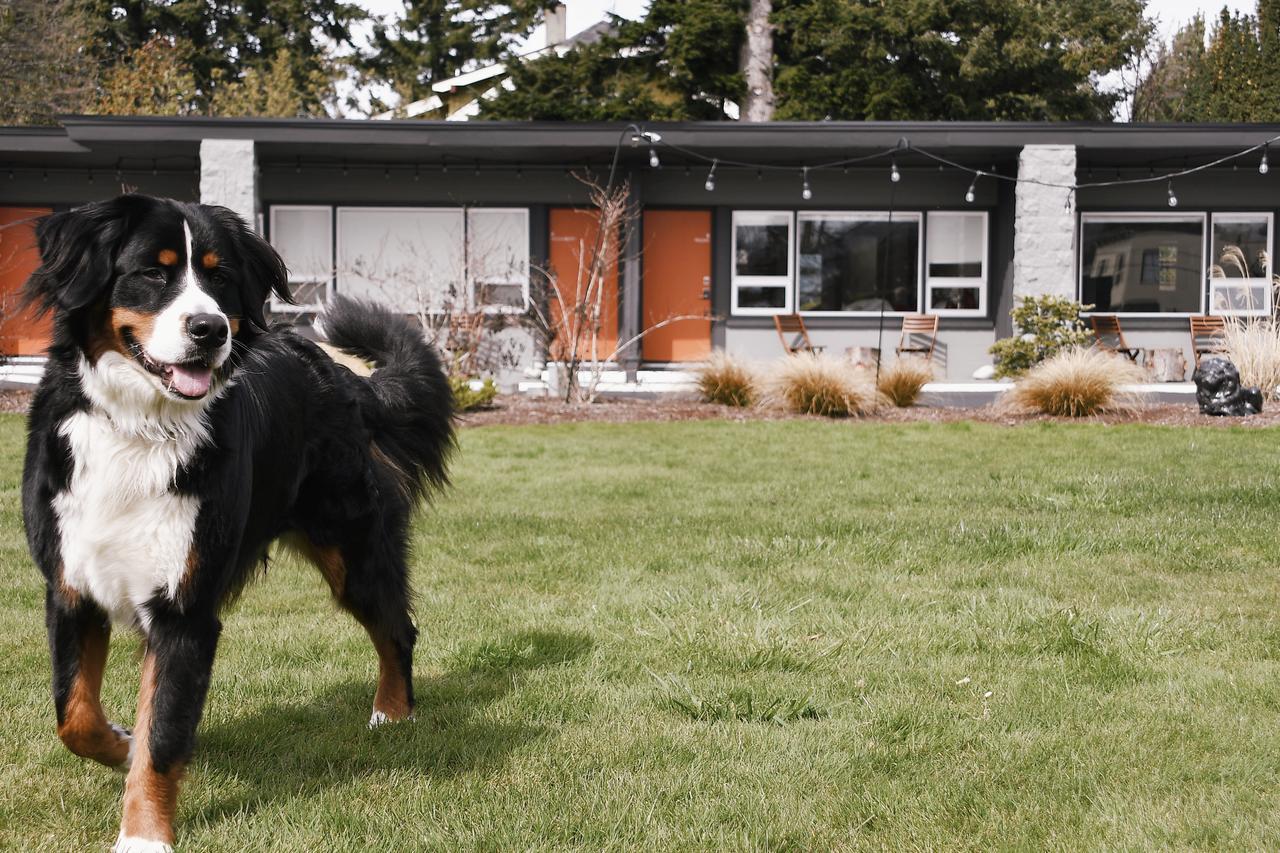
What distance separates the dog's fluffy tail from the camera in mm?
4379

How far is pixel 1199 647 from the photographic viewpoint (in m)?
4.55

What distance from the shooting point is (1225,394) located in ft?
42.7

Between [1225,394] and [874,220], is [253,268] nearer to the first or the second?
[1225,394]

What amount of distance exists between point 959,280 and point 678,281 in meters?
4.48

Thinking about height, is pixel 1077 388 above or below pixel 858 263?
below

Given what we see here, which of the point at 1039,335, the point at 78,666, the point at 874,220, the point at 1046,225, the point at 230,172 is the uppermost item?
the point at 230,172

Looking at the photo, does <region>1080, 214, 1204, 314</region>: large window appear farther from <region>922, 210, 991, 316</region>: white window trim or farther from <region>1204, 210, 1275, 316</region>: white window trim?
<region>922, 210, 991, 316</region>: white window trim

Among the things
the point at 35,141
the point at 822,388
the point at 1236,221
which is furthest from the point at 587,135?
the point at 1236,221

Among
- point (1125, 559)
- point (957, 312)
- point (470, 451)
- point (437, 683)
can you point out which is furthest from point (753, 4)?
point (437, 683)

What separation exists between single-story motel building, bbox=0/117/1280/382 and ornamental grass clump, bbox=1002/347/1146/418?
16.1 ft

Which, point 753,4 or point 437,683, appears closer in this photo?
point 437,683

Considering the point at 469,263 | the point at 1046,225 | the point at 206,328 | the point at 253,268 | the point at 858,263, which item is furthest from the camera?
the point at 858,263

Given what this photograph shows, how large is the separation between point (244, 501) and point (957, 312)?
56.9ft

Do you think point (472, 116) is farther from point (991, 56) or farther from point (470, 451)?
point (470, 451)
